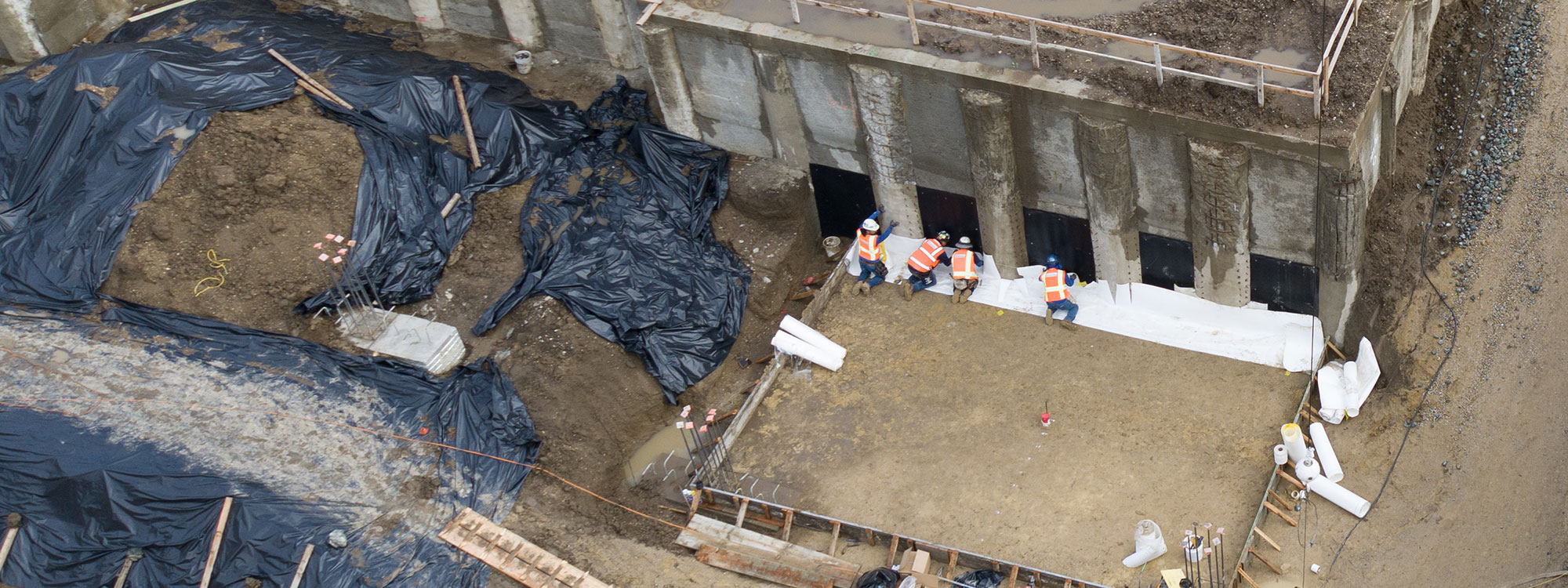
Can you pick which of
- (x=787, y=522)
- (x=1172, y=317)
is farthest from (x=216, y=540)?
(x=1172, y=317)

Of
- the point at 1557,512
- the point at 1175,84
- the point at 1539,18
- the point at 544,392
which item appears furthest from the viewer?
the point at 1539,18

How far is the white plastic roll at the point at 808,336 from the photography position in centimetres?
2056

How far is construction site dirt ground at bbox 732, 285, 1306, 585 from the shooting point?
58.9 ft

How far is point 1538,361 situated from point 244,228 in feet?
58.4

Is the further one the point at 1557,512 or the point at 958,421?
the point at 958,421

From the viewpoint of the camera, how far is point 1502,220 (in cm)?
1967

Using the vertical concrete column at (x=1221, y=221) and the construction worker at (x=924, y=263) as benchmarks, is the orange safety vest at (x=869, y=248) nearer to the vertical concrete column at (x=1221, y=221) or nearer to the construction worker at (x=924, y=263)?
the construction worker at (x=924, y=263)

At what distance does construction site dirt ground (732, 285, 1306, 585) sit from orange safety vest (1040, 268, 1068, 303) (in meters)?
0.53

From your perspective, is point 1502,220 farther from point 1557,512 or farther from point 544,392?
point 544,392

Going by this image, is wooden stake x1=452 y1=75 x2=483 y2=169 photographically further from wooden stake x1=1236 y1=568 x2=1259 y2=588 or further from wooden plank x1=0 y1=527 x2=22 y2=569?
wooden stake x1=1236 y1=568 x2=1259 y2=588

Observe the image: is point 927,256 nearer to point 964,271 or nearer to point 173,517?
point 964,271

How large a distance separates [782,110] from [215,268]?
849 cm

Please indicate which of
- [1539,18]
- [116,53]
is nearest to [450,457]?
[116,53]

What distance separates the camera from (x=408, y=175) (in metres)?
21.3
